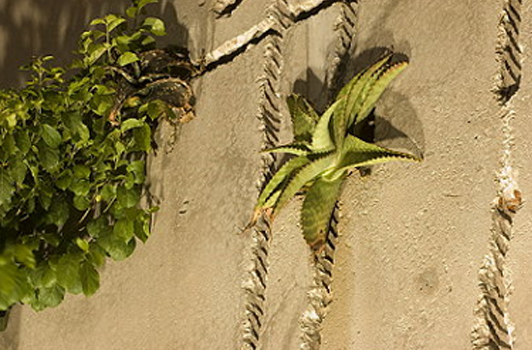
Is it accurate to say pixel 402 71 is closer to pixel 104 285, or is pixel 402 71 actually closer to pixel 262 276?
pixel 262 276

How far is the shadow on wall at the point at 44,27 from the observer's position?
8.38 ft

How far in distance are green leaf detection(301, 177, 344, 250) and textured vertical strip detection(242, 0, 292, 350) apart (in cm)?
20

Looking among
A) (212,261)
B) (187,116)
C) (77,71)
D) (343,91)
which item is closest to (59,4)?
(77,71)

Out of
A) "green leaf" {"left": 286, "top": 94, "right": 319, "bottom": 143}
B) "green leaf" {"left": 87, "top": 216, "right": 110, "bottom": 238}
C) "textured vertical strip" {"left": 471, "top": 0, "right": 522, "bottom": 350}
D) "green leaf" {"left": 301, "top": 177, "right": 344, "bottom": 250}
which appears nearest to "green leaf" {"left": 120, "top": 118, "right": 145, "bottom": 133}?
"green leaf" {"left": 87, "top": 216, "right": 110, "bottom": 238}

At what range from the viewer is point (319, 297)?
165 centimetres

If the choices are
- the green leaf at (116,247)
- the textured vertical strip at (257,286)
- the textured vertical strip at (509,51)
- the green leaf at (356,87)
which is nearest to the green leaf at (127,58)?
the green leaf at (116,247)

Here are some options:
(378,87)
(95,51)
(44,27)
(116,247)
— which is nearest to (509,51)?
(378,87)

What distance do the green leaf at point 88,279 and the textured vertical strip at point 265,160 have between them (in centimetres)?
37

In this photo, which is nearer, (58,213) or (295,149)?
(295,149)

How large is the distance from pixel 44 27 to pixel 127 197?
1.03 metres

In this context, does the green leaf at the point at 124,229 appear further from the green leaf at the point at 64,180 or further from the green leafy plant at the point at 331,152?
the green leafy plant at the point at 331,152

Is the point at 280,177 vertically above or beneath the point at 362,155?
beneath

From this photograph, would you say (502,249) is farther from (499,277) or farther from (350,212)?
(350,212)

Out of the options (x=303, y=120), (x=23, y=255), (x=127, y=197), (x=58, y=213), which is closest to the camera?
(x=23, y=255)
